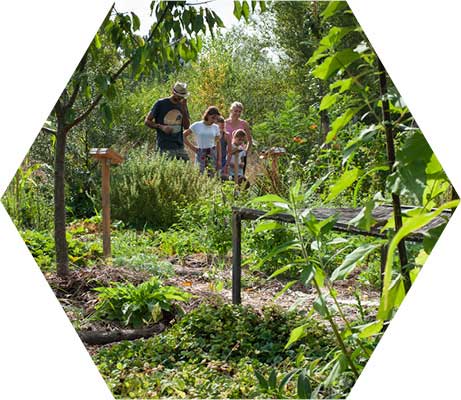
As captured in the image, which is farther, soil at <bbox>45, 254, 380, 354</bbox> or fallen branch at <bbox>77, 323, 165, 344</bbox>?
soil at <bbox>45, 254, 380, 354</bbox>

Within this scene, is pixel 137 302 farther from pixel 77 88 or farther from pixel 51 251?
pixel 51 251

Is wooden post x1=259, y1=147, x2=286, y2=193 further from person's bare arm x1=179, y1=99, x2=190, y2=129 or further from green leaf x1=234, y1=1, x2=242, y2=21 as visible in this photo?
green leaf x1=234, y1=1, x2=242, y2=21

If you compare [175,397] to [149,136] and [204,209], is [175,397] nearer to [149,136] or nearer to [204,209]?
[204,209]

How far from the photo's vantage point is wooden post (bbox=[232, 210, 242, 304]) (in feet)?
10.7

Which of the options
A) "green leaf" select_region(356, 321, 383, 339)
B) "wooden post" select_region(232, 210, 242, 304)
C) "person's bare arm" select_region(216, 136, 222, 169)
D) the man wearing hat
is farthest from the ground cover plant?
"person's bare arm" select_region(216, 136, 222, 169)

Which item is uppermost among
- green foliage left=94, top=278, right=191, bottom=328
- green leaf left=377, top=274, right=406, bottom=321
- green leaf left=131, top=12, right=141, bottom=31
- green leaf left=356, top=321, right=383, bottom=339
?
green leaf left=131, top=12, right=141, bottom=31

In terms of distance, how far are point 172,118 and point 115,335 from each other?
3.37 meters

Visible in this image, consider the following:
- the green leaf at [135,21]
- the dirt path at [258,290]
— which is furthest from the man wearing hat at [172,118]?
the green leaf at [135,21]

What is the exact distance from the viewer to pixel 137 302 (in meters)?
3.17

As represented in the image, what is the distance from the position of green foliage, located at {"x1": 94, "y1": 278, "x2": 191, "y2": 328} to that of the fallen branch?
56 millimetres

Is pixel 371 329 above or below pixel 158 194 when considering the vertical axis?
below

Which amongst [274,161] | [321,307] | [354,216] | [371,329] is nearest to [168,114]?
[274,161]

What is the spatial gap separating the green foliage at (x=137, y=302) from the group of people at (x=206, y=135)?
107 inches

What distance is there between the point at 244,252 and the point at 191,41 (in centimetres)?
158
